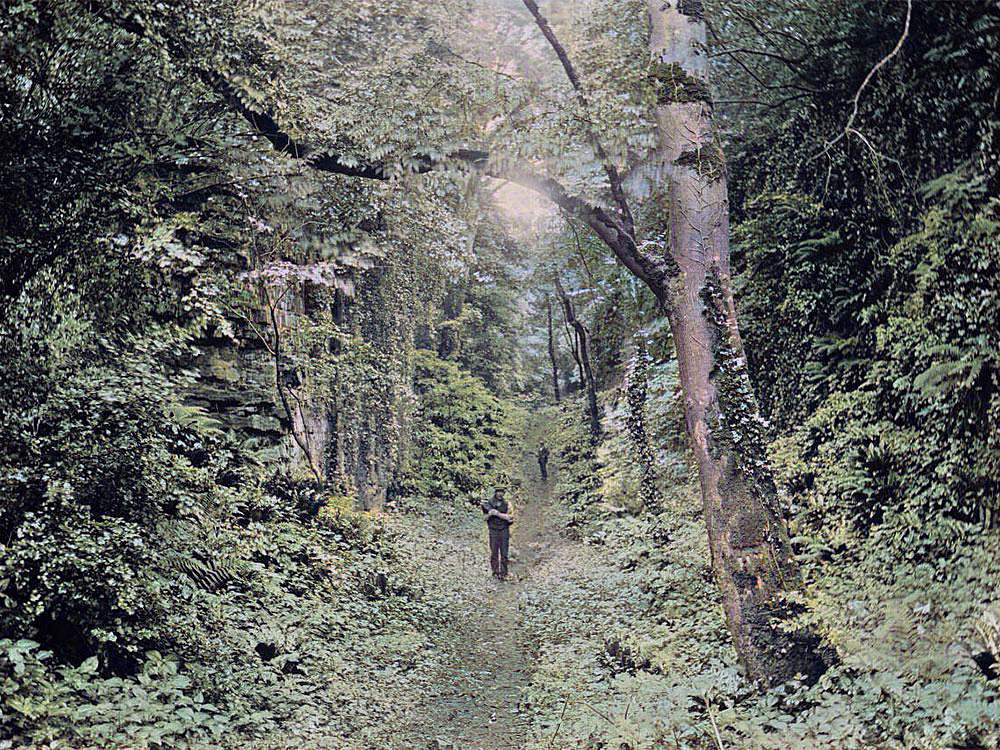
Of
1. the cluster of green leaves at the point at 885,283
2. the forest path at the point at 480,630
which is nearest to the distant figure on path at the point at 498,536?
the forest path at the point at 480,630

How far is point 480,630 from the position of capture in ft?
25.4

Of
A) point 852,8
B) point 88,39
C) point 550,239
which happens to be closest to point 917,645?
point 852,8

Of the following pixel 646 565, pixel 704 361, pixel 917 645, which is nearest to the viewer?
pixel 917 645

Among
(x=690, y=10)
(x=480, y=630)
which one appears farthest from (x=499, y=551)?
(x=690, y=10)

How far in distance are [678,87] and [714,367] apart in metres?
2.72

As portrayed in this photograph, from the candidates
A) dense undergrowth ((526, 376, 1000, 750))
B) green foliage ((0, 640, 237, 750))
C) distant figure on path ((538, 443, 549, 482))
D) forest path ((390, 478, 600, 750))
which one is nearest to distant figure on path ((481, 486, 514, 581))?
forest path ((390, 478, 600, 750))

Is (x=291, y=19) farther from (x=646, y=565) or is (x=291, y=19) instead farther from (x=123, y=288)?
(x=646, y=565)

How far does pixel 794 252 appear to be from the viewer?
259 inches

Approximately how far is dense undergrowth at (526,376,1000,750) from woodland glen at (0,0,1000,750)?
0.03 meters

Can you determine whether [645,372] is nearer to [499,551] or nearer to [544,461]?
[499,551]

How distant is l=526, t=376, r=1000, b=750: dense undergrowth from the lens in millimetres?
3746

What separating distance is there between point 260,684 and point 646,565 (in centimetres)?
451

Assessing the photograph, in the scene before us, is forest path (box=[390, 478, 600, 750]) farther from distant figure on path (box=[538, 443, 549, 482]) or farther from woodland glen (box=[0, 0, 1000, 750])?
distant figure on path (box=[538, 443, 549, 482])

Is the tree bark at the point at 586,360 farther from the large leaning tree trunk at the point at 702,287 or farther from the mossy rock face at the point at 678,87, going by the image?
the mossy rock face at the point at 678,87
